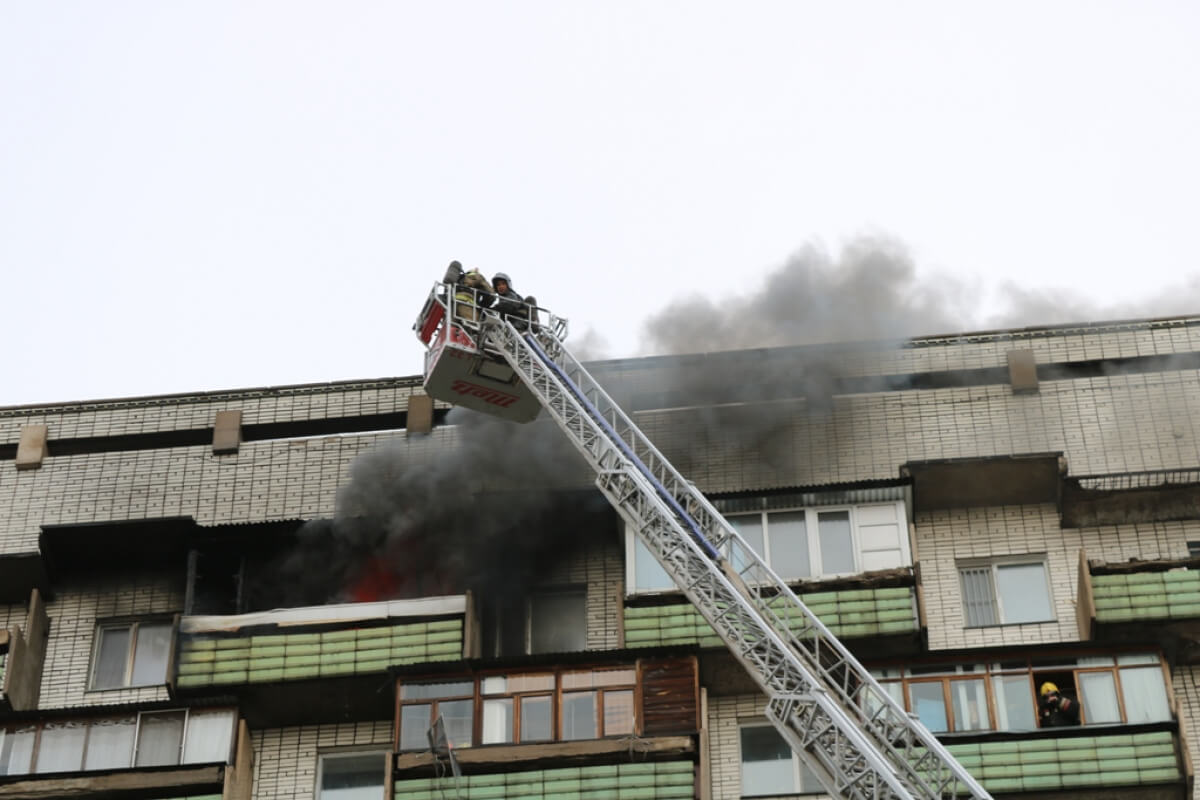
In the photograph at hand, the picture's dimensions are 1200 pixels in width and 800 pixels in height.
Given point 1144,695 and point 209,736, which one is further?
point 209,736

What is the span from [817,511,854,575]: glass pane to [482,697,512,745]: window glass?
16.3 ft

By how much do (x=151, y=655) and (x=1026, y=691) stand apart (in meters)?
12.7

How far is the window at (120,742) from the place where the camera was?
28.5 m

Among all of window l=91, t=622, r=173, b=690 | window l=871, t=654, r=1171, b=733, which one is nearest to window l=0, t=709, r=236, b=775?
window l=91, t=622, r=173, b=690

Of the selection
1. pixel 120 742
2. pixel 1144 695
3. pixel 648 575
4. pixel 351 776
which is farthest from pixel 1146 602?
pixel 120 742

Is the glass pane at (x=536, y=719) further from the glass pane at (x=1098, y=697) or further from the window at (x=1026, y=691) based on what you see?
the glass pane at (x=1098, y=697)

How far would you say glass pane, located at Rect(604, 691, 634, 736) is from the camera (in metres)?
27.6

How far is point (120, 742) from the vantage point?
28.7 meters

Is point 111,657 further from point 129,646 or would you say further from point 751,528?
point 751,528

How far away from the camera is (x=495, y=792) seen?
2700cm

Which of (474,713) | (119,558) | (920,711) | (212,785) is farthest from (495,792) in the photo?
(119,558)

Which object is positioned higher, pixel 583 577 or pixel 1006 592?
pixel 583 577

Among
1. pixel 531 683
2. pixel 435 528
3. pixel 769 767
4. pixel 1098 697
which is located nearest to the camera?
pixel 1098 697

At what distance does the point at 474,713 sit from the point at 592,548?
3937mm
